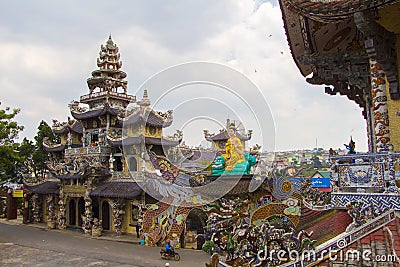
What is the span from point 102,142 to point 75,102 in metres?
5.03

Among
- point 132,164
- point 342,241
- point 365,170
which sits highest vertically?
point 132,164

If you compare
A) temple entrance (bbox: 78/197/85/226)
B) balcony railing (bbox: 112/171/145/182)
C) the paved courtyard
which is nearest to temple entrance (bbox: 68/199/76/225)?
temple entrance (bbox: 78/197/85/226)

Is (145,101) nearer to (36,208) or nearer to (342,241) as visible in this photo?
(36,208)

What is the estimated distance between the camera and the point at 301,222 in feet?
30.8

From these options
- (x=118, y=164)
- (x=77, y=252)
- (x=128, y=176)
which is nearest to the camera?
(x=77, y=252)

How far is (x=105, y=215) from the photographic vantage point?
2419 cm

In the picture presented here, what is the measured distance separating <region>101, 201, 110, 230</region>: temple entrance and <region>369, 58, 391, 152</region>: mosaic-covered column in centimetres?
2023

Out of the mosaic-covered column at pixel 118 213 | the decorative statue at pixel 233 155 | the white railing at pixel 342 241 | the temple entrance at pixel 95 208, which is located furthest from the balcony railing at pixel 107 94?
the white railing at pixel 342 241

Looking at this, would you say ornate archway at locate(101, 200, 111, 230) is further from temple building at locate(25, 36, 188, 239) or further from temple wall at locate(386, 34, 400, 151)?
temple wall at locate(386, 34, 400, 151)

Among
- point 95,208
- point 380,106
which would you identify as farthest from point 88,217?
point 380,106

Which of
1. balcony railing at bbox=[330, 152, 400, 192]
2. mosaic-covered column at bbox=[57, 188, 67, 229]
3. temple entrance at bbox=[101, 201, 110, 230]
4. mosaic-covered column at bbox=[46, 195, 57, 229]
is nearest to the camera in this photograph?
balcony railing at bbox=[330, 152, 400, 192]

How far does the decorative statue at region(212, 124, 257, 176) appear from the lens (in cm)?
1958

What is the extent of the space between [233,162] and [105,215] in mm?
9888

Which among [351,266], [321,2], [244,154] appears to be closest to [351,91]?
[321,2]
